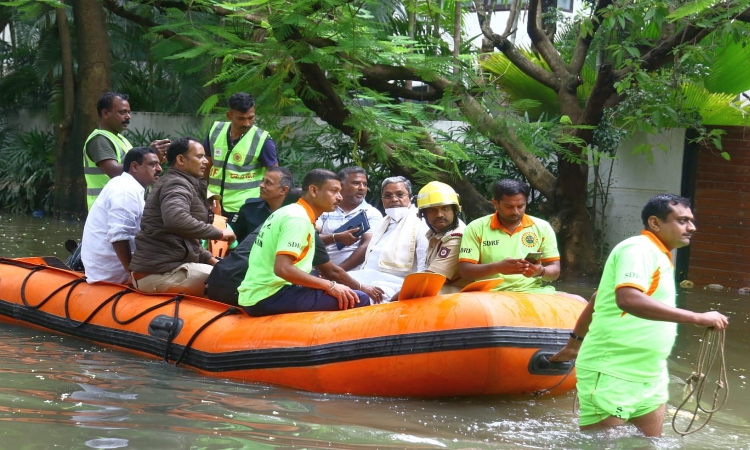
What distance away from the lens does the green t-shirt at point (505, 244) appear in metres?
6.47

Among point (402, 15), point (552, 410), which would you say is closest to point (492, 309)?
point (552, 410)

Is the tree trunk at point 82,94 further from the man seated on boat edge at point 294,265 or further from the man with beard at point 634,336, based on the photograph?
the man with beard at point 634,336

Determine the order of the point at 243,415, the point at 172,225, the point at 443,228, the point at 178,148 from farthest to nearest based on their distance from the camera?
the point at 178,148 < the point at 172,225 < the point at 443,228 < the point at 243,415

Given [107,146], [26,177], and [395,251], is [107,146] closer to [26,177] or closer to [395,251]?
[395,251]

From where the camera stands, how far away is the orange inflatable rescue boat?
19.4ft

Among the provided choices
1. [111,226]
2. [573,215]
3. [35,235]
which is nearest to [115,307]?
[111,226]

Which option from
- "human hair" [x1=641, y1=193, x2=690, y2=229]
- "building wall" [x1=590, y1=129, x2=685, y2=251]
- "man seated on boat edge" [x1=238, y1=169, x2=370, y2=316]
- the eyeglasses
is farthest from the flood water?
"building wall" [x1=590, y1=129, x2=685, y2=251]

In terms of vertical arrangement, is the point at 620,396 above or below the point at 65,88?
below

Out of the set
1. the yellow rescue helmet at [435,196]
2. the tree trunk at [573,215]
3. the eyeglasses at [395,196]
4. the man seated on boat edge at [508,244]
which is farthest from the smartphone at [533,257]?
the tree trunk at [573,215]

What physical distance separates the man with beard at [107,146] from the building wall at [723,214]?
21.5 feet

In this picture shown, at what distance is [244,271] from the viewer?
23.1ft

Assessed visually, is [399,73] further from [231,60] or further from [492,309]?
[492,309]

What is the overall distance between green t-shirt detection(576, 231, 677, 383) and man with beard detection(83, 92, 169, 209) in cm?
466

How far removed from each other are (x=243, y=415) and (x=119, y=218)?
2738 millimetres
